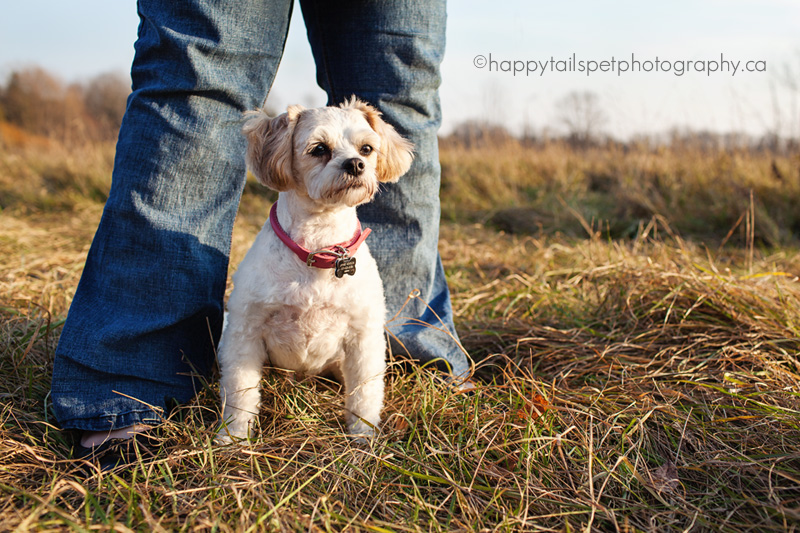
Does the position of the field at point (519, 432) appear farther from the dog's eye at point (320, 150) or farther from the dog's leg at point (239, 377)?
the dog's eye at point (320, 150)

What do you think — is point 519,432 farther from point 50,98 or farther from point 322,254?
point 50,98

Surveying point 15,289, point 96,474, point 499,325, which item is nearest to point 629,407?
point 499,325

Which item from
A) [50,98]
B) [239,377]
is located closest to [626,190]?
[239,377]

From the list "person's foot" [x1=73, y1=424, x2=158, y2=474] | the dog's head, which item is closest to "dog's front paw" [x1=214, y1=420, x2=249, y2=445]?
"person's foot" [x1=73, y1=424, x2=158, y2=474]

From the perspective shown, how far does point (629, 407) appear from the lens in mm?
1844

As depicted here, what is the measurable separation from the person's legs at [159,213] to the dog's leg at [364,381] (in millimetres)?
580

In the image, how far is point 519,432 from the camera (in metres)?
1.73

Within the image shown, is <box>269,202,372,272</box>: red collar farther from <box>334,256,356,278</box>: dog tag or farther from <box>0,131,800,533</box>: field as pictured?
<box>0,131,800,533</box>: field

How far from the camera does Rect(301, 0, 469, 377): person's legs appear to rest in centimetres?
205

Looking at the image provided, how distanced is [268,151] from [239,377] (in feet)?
2.63

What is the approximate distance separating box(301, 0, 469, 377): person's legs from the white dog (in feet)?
0.60

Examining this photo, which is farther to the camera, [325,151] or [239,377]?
[325,151]

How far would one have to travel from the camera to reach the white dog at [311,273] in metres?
1.86

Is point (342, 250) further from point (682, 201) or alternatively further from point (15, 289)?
point (682, 201)
